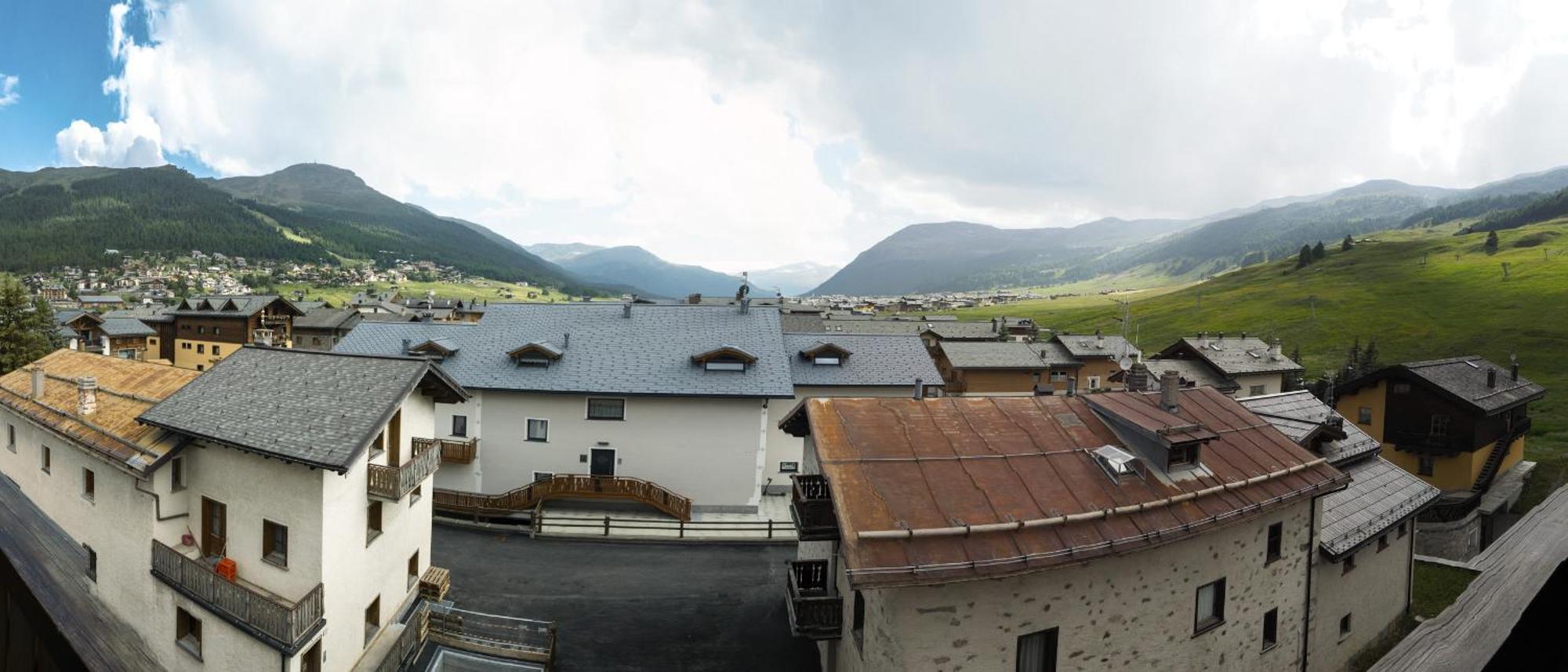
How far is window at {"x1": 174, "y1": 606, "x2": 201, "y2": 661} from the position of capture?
1952cm

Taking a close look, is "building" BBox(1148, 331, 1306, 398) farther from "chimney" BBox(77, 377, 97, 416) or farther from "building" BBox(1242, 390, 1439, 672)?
"chimney" BBox(77, 377, 97, 416)

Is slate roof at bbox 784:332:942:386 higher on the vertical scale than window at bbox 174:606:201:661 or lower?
higher

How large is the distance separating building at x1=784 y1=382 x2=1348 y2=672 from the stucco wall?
1.6 inches

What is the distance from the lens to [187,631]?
65.6ft

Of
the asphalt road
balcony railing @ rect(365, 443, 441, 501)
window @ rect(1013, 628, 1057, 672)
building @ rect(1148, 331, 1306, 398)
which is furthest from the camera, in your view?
building @ rect(1148, 331, 1306, 398)

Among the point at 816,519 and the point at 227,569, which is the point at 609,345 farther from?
the point at 816,519

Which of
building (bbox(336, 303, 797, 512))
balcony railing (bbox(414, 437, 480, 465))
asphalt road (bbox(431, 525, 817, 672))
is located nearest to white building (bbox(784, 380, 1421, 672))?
asphalt road (bbox(431, 525, 817, 672))

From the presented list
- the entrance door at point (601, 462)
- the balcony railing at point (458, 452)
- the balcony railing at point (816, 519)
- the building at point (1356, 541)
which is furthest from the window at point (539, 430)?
the building at point (1356, 541)


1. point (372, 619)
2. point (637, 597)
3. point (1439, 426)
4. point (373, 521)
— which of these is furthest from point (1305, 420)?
point (372, 619)

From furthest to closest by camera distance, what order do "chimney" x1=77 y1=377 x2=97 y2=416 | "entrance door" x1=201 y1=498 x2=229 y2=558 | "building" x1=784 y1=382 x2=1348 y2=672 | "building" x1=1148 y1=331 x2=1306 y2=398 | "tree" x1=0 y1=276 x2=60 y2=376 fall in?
"building" x1=1148 y1=331 x2=1306 y2=398 → "tree" x1=0 y1=276 x2=60 y2=376 → "chimney" x1=77 y1=377 x2=97 y2=416 → "entrance door" x1=201 y1=498 x2=229 y2=558 → "building" x1=784 y1=382 x2=1348 y2=672

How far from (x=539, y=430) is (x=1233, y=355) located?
229ft

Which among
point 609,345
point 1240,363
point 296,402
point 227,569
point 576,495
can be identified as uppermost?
point 609,345

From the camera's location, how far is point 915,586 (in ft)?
41.9

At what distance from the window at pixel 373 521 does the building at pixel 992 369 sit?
56.6m
